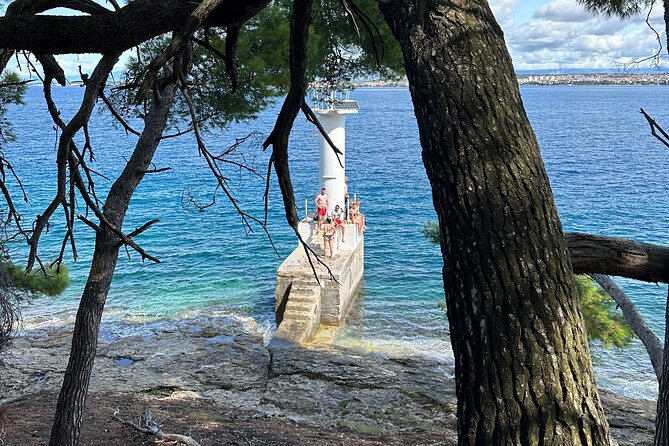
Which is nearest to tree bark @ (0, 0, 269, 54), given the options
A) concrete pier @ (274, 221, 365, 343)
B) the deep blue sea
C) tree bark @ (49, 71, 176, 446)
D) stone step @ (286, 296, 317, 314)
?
tree bark @ (49, 71, 176, 446)

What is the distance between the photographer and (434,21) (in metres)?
1.69

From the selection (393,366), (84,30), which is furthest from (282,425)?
(84,30)

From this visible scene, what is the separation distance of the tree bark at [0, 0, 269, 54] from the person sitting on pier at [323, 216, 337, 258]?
1235 centimetres

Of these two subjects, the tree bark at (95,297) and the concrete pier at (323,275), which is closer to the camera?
the tree bark at (95,297)

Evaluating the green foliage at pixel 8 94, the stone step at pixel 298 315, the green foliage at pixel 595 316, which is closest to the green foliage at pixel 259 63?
the green foliage at pixel 8 94

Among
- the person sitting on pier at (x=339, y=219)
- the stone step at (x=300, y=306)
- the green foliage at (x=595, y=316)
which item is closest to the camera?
the green foliage at (x=595, y=316)

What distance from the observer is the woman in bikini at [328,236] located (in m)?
14.4

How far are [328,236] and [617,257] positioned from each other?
12074mm

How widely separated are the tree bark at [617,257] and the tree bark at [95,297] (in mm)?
2649

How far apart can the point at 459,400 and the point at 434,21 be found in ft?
3.21

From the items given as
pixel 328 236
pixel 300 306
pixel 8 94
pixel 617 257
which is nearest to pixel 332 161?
pixel 328 236

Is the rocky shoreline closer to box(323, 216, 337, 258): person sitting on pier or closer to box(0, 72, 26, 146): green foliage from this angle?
box(0, 72, 26, 146): green foliage

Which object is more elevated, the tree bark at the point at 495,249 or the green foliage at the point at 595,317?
the tree bark at the point at 495,249

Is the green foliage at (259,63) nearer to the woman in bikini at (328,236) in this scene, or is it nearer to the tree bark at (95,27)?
the tree bark at (95,27)
